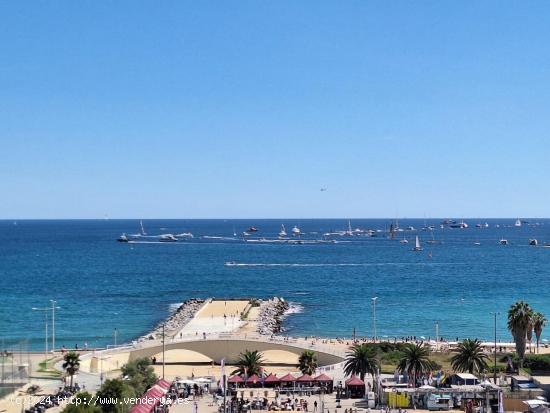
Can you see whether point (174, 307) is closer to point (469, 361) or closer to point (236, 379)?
point (236, 379)

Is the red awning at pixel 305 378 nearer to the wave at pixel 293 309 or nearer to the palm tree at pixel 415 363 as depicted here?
the palm tree at pixel 415 363

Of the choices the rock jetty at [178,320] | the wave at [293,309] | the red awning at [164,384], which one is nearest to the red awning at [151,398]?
the red awning at [164,384]

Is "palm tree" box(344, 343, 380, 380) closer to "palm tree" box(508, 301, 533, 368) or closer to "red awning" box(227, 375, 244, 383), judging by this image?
"red awning" box(227, 375, 244, 383)

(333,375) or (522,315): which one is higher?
(522,315)

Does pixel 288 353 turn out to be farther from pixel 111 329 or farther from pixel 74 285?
pixel 74 285

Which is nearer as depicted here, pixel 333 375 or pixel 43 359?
pixel 333 375

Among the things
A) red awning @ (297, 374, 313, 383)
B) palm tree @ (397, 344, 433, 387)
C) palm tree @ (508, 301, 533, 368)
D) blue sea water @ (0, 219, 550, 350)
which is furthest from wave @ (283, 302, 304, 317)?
palm tree @ (397, 344, 433, 387)

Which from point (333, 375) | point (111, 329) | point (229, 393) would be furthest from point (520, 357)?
point (111, 329)

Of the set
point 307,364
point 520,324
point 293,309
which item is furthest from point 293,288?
point 307,364
